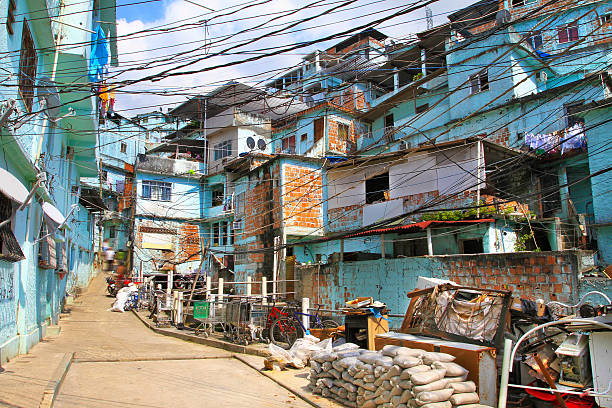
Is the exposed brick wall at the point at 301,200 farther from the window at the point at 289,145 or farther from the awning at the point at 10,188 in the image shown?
the awning at the point at 10,188

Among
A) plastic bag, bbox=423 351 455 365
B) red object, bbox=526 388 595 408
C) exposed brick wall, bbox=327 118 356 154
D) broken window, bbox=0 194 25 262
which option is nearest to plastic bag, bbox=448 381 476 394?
plastic bag, bbox=423 351 455 365

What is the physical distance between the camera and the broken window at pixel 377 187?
2020 cm

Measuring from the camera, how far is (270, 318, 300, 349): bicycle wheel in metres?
12.4

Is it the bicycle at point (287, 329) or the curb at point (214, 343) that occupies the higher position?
the bicycle at point (287, 329)

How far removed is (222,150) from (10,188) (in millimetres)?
27640

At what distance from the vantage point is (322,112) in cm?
2822

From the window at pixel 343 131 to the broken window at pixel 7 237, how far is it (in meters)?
21.5

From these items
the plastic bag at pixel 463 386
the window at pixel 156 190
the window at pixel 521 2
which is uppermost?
the window at pixel 521 2

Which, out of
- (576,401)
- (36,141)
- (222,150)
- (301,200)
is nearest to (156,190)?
(222,150)

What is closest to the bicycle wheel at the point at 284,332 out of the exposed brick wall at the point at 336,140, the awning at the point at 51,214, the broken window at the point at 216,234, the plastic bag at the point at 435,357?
the awning at the point at 51,214

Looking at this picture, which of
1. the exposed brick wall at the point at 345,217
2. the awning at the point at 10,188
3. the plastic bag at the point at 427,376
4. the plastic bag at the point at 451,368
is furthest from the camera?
the exposed brick wall at the point at 345,217

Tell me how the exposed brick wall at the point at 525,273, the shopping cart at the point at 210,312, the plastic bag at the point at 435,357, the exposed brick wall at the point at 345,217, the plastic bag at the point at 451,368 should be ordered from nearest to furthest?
1. the plastic bag at the point at 451,368
2. the plastic bag at the point at 435,357
3. the exposed brick wall at the point at 525,273
4. the shopping cart at the point at 210,312
5. the exposed brick wall at the point at 345,217

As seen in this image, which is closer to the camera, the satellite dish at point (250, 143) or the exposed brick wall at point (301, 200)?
the exposed brick wall at point (301, 200)

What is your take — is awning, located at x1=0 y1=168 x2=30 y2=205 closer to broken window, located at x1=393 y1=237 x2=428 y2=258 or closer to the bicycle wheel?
the bicycle wheel
